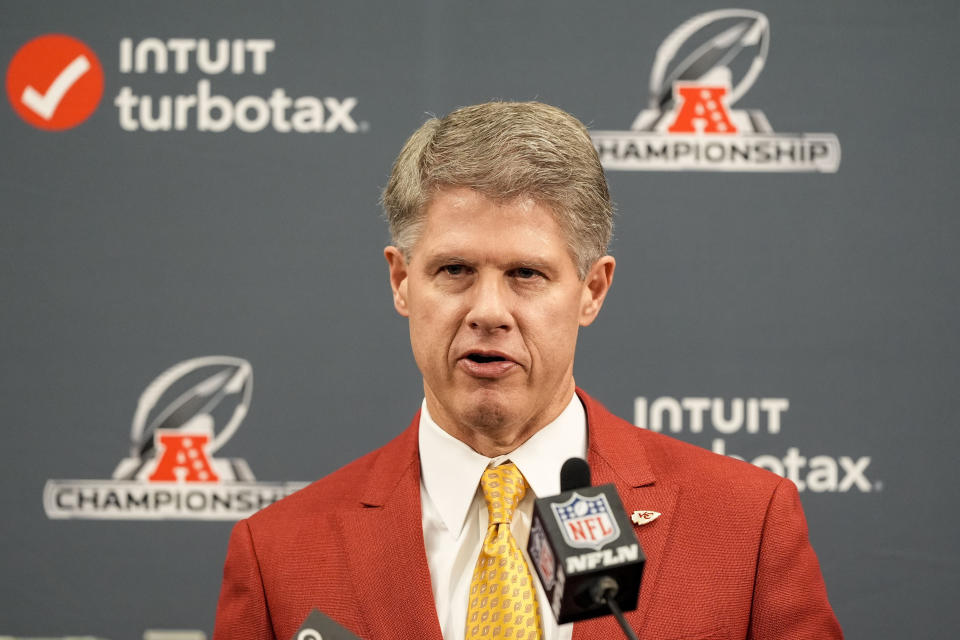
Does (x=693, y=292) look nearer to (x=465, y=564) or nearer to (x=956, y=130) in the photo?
(x=956, y=130)

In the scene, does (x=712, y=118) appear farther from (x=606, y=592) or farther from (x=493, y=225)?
(x=606, y=592)

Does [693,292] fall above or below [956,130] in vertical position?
below

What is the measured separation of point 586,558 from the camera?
0.93m

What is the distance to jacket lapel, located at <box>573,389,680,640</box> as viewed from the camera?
4.66 ft

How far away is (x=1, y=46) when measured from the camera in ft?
7.86

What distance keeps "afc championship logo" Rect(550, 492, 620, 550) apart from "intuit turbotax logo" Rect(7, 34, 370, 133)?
161cm

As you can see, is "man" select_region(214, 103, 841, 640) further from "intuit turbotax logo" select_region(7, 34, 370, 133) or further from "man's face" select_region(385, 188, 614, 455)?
"intuit turbotax logo" select_region(7, 34, 370, 133)

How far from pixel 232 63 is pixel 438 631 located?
5.18 feet

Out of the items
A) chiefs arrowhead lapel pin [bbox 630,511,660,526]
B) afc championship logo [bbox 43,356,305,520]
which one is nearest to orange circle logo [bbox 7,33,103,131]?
afc championship logo [bbox 43,356,305,520]

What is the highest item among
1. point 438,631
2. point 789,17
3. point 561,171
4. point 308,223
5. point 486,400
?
point 789,17

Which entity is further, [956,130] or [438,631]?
[956,130]

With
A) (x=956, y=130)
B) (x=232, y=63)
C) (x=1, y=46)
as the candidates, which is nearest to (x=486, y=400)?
(x=232, y=63)

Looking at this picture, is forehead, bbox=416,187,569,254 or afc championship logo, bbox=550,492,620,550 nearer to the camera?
afc championship logo, bbox=550,492,620,550

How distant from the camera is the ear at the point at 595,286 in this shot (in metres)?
1.58
